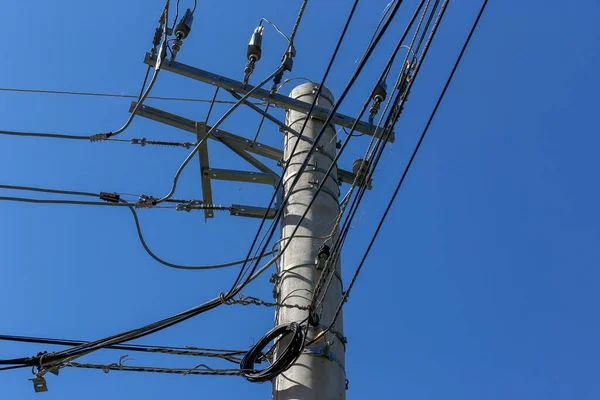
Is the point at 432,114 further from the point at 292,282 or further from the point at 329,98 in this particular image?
the point at 329,98

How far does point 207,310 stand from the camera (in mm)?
5641

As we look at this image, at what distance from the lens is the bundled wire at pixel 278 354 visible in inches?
195

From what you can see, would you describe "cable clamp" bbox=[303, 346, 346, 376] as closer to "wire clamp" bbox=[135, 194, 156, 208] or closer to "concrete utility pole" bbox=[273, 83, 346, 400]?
"concrete utility pole" bbox=[273, 83, 346, 400]

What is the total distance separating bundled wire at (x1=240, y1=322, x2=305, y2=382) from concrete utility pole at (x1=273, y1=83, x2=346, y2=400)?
0.11m

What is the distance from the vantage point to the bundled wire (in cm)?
494

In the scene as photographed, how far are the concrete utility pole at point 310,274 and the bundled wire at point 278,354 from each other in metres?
0.11

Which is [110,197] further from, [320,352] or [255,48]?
[320,352]

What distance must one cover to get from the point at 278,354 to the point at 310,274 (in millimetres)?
647

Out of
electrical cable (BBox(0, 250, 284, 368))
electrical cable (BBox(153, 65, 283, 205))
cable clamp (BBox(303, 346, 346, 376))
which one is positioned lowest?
cable clamp (BBox(303, 346, 346, 376))

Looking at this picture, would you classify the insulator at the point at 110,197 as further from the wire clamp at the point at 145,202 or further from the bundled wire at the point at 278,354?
the bundled wire at the point at 278,354

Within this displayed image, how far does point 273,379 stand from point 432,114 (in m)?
2.13

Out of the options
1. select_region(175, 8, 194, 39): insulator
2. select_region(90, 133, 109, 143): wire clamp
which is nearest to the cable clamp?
select_region(175, 8, 194, 39): insulator

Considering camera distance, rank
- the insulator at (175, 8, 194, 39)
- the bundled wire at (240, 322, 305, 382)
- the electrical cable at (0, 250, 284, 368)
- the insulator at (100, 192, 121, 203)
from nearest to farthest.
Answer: the bundled wire at (240, 322, 305, 382) < the electrical cable at (0, 250, 284, 368) < the insulator at (175, 8, 194, 39) < the insulator at (100, 192, 121, 203)

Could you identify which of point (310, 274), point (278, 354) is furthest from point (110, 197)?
point (278, 354)
